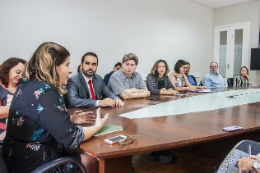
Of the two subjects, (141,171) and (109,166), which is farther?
(141,171)

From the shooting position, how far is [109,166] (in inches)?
46.7

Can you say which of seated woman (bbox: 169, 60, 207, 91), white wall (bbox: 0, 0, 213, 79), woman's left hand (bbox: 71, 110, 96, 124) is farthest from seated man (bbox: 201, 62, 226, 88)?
woman's left hand (bbox: 71, 110, 96, 124)

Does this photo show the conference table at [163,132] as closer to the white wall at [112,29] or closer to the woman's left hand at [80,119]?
the woman's left hand at [80,119]

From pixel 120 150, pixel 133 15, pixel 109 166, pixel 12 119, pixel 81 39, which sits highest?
pixel 133 15

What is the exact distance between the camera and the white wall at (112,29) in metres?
3.54

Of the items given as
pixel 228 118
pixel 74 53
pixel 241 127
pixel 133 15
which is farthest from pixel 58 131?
pixel 133 15

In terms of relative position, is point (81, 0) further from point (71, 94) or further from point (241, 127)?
point (241, 127)

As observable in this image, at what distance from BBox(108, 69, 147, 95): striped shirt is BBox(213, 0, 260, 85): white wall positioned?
5375 millimetres

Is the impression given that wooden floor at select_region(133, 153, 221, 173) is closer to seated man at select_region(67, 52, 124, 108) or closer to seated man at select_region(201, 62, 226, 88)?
seated man at select_region(67, 52, 124, 108)

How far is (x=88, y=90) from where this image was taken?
2.56 meters

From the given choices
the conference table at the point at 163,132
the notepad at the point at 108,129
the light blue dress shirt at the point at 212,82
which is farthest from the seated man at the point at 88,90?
the light blue dress shirt at the point at 212,82

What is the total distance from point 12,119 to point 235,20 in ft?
25.4

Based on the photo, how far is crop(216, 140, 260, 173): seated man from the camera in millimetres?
1073

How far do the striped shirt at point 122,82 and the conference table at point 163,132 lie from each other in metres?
1.06
